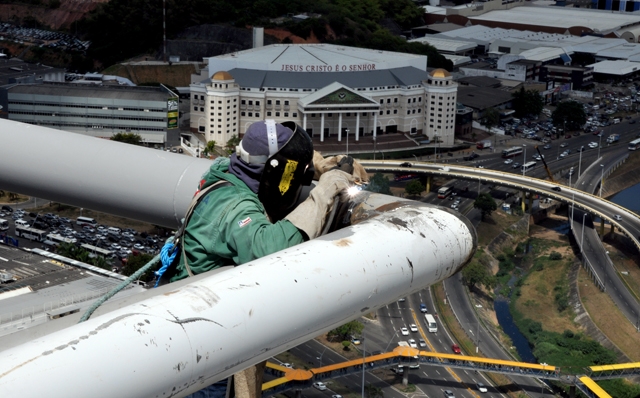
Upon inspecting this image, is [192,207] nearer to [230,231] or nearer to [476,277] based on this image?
[230,231]

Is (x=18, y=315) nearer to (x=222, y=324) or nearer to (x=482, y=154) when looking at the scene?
(x=222, y=324)

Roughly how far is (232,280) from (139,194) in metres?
0.87

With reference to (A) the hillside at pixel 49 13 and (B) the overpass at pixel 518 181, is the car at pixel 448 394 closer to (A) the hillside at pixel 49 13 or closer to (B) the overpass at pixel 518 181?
(B) the overpass at pixel 518 181

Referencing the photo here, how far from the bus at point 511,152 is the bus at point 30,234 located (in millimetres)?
15373

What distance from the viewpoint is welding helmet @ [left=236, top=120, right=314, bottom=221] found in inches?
79.4

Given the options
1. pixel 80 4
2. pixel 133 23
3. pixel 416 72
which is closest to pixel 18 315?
pixel 416 72

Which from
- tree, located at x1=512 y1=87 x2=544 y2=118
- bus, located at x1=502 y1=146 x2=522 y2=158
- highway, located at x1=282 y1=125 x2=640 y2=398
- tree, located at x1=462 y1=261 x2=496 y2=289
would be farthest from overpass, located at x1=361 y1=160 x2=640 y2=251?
tree, located at x1=512 y1=87 x2=544 y2=118

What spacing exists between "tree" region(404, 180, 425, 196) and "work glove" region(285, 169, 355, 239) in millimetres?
26342

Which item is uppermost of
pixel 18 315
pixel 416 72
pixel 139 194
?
pixel 139 194

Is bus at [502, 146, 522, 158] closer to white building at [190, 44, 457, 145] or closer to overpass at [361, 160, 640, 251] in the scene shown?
white building at [190, 44, 457, 145]

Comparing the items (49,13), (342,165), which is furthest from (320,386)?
(49,13)

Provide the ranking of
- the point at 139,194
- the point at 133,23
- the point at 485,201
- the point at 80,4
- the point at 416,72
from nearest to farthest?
the point at 139,194, the point at 485,201, the point at 416,72, the point at 133,23, the point at 80,4

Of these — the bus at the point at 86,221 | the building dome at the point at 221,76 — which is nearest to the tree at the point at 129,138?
the building dome at the point at 221,76

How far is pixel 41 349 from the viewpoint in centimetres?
128
